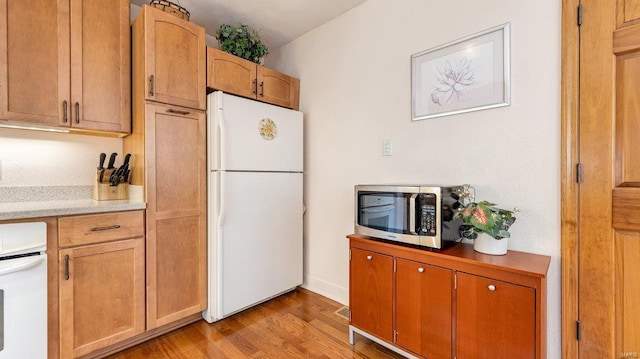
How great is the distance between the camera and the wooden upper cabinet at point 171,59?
1874 mm

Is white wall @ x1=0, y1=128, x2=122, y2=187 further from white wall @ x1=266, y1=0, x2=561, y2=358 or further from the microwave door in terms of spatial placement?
the microwave door

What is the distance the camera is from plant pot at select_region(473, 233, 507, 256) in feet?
4.76

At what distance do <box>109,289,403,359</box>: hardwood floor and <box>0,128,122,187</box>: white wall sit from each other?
1279 millimetres

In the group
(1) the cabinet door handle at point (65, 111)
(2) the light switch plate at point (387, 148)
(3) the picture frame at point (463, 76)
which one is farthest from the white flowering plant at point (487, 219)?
(1) the cabinet door handle at point (65, 111)

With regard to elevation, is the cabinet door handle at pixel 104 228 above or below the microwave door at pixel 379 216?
below

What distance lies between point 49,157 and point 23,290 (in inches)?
39.0

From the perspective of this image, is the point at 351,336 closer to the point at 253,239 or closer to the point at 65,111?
the point at 253,239

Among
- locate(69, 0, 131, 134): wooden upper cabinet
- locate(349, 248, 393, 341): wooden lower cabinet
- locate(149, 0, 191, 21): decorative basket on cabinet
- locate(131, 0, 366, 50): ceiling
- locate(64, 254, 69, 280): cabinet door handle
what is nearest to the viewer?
locate(64, 254, 69, 280): cabinet door handle

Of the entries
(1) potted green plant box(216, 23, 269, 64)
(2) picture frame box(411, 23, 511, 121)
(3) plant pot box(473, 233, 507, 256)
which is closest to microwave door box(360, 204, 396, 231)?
(3) plant pot box(473, 233, 507, 256)

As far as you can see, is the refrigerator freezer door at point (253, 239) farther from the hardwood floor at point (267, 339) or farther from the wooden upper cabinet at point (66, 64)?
the wooden upper cabinet at point (66, 64)

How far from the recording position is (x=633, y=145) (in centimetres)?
130

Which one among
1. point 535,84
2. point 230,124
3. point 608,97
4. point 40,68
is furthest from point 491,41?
point 40,68

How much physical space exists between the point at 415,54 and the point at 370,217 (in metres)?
1.18

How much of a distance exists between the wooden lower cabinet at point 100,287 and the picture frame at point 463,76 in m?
2.05
